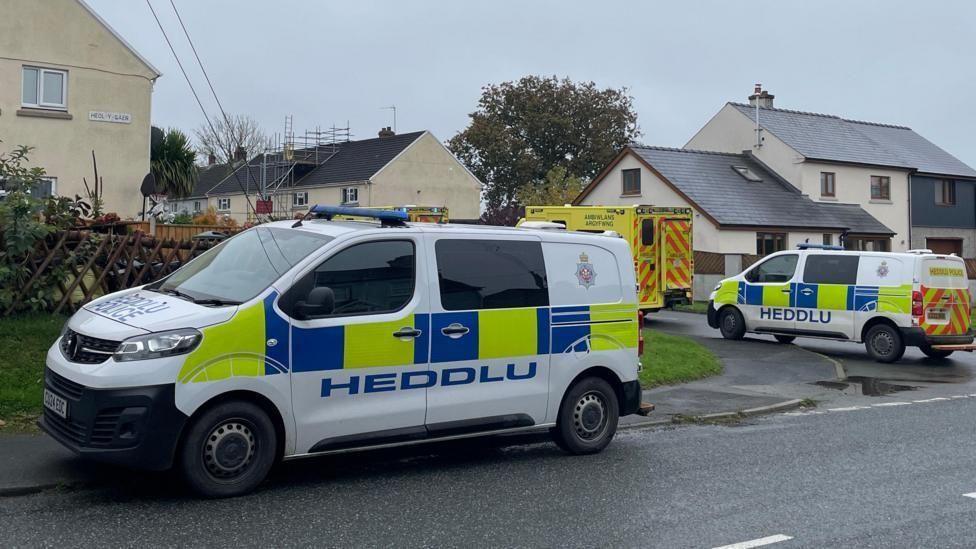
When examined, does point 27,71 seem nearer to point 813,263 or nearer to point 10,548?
point 813,263

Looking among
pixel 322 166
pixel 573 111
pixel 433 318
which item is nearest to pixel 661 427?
pixel 433 318

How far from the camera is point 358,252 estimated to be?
23.9 feet

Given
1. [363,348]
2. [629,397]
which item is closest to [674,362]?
[629,397]

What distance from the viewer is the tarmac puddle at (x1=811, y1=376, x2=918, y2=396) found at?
13609mm

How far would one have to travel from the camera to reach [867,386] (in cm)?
1420

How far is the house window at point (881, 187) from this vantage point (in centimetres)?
4072

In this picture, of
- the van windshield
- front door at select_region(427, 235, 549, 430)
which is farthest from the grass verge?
the van windshield

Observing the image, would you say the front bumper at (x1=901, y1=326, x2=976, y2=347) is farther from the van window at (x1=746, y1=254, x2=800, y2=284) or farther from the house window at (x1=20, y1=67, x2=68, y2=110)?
the house window at (x1=20, y1=67, x2=68, y2=110)

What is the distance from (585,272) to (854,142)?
37.1m

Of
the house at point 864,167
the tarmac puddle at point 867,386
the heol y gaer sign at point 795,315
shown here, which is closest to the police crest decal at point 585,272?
the tarmac puddle at point 867,386

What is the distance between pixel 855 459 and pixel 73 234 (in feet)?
27.7

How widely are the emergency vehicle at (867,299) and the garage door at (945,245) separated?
27759mm

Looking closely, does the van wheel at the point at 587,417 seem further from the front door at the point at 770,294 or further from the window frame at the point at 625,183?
the window frame at the point at 625,183

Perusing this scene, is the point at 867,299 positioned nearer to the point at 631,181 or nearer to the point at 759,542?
the point at 759,542
